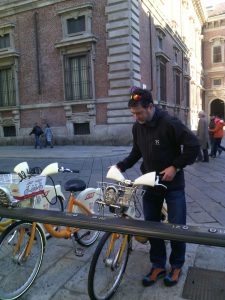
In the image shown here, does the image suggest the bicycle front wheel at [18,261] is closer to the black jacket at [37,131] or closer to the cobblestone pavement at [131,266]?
the cobblestone pavement at [131,266]

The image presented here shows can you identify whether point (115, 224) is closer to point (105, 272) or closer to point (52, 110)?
point (105, 272)

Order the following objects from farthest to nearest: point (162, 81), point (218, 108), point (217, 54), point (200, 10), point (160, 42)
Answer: point (218, 108) → point (217, 54) → point (200, 10) → point (162, 81) → point (160, 42)

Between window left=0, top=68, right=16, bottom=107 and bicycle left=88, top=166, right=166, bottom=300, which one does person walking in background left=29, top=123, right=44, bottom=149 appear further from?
bicycle left=88, top=166, right=166, bottom=300

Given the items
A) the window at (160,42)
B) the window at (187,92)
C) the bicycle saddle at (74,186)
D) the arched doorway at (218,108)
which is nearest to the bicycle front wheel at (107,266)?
the bicycle saddle at (74,186)

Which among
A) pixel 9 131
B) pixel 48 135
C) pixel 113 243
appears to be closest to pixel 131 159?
pixel 113 243

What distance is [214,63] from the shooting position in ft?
128

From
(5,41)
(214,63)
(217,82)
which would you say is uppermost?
(214,63)

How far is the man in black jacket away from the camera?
286cm

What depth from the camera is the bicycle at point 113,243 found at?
267 centimetres

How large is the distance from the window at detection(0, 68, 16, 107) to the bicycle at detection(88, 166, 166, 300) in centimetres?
1722

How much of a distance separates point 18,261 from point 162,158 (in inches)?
63.8

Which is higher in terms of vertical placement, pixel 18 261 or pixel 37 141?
pixel 37 141

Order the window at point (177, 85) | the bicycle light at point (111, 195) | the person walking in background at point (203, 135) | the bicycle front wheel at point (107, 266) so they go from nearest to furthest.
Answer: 1. the bicycle front wheel at point (107, 266)
2. the bicycle light at point (111, 195)
3. the person walking in background at point (203, 135)
4. the window at point (177, 85)

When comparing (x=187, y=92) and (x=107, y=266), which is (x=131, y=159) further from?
(x=187, y=92)
